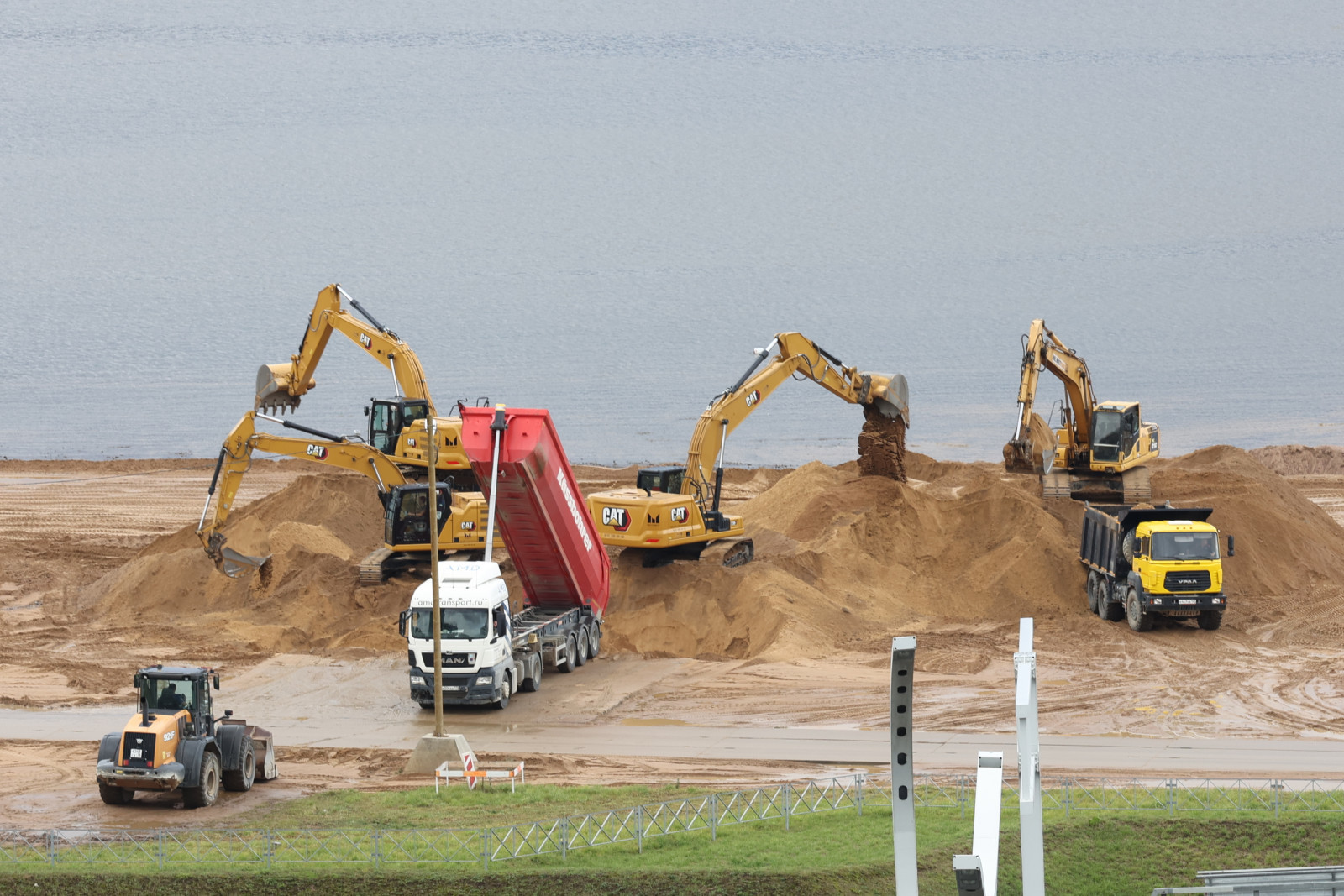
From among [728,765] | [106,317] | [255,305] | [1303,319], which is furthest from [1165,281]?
[728,765]

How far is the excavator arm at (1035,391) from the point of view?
45.2m

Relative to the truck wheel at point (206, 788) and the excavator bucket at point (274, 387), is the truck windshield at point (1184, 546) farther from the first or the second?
the excavator bucket at point (274, 387)

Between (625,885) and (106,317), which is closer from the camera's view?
(625,885)

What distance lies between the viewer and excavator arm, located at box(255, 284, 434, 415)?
1742 inches

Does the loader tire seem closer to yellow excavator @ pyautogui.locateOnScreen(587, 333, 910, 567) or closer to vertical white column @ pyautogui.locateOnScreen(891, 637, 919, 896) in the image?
yellow excavator @ pyautogui.locateOnScreen(587, 333, 910, 567)

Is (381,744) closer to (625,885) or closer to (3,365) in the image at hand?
(625,885)

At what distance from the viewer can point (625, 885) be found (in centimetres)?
2023

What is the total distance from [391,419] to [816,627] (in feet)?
46.6

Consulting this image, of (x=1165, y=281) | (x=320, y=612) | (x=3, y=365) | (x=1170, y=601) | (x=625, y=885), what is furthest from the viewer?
(x=1165, y=281)

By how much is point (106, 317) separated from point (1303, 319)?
121180 mm

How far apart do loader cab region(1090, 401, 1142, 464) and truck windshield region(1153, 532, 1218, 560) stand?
9494 mm

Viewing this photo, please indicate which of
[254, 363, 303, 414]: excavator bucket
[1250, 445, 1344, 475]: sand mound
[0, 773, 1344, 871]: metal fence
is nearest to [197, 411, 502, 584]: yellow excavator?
[254, 363, 303, 414]: excavator bucket

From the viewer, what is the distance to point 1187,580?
36.3 meters

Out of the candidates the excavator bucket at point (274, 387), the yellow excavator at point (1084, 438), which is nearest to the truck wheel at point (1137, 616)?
the yellow excavator at point (1084, 438)
